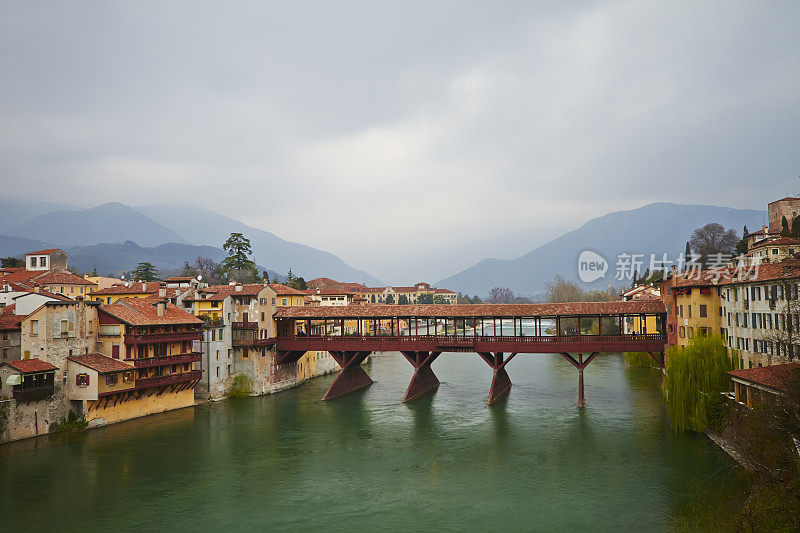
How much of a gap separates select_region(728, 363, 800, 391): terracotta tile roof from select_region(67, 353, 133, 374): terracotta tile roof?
131 feet

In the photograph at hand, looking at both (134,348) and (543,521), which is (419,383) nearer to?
(134,348)

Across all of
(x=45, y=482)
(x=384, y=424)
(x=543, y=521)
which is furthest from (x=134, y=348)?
(x=543, y=521)

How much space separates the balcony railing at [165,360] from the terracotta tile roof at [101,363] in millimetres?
945

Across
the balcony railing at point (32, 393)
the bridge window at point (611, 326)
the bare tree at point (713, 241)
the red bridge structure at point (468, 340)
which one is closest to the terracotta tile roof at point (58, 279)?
the red bridge structure at point (468, 340)

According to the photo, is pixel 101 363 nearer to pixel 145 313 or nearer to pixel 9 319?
pixel 145 313

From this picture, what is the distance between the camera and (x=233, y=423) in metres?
41.7

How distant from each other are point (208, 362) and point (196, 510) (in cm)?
2481

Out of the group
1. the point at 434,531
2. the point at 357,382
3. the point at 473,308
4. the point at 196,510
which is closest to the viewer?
the point at 434,531

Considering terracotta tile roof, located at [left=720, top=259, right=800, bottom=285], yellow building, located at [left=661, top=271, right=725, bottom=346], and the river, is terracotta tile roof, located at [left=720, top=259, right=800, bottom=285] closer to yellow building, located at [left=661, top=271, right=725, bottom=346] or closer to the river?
yellow building, located at [left=661, top=271, right=725, bottom=346]

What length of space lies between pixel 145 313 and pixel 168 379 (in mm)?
5857

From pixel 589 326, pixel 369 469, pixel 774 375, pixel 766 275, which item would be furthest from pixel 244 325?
pixel 589 326

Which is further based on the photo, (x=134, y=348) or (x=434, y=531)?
(x=134, y=348)

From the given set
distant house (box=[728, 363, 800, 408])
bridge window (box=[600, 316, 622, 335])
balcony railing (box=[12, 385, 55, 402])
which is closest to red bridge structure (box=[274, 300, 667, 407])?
distant house (box=[728, 363, 800, 408])

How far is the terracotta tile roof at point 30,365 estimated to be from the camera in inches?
1362
